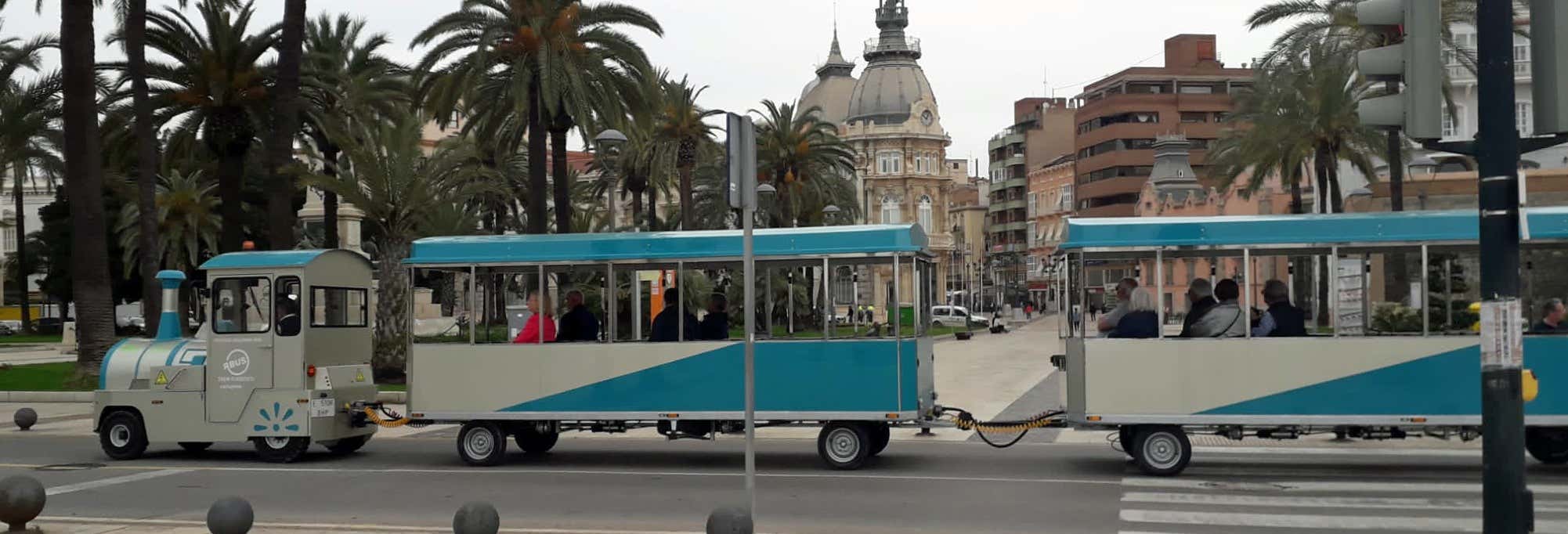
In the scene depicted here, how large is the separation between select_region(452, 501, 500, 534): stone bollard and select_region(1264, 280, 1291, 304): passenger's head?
28.9 ft

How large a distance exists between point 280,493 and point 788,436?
7512mm

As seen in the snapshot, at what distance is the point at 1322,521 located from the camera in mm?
11227

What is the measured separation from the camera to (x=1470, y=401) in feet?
43.7

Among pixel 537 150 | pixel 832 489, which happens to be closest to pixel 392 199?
pixel 537 150

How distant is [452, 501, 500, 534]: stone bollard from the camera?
8.96 meters

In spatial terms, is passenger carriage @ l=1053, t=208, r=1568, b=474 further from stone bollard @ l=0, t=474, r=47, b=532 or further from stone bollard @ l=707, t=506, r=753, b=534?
stone bollard @ l=0, t=474, r=47, b=532

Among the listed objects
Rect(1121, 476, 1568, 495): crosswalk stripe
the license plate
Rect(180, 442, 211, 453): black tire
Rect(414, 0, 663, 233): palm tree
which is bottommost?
Rect(1121, 476, 1568, 495): crosswalk stripe

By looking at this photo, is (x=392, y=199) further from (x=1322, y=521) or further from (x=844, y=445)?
(x=1322, y=521)

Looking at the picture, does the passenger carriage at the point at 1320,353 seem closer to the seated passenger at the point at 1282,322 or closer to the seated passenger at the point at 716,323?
the seated passenger at the point at 1282,322

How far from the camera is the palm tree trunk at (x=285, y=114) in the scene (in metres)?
26.5

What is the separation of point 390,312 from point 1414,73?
86.9 ft

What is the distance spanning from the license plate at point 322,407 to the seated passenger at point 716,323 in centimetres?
460

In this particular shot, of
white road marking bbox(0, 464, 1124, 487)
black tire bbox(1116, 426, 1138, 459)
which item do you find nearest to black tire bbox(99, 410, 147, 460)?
white road marking bbox(0, 464, 1124, 487)

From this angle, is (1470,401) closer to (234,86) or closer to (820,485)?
(820,485)
